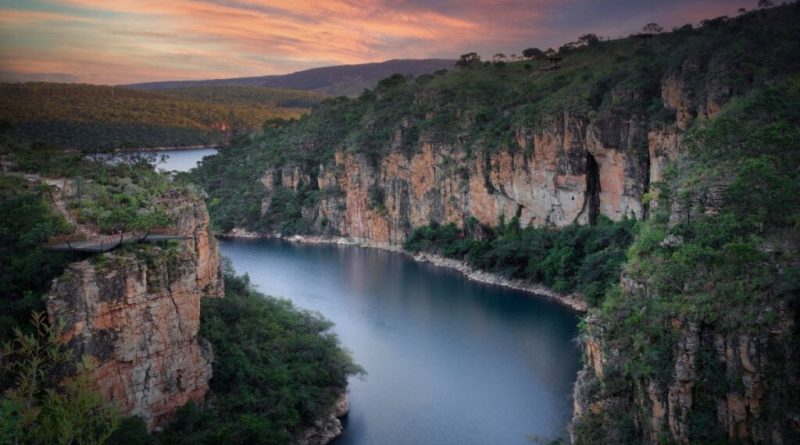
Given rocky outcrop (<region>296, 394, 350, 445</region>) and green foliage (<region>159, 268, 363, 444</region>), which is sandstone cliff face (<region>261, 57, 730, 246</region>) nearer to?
green foliage (<region>159, 268, 363, 444</region>)

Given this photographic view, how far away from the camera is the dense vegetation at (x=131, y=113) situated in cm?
2881

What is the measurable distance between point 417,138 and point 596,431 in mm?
36098

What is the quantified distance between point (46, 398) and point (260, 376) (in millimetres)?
6917

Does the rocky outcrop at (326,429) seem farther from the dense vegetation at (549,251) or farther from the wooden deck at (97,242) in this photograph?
the dense vegetation at (549,251)

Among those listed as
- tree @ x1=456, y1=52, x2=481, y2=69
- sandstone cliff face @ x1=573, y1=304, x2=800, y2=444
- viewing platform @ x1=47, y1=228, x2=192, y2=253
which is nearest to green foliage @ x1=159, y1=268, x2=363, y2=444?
viewing platform @ x1=47, y1=228, x2=192, y2=253

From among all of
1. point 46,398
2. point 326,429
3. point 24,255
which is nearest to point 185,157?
point 326,429

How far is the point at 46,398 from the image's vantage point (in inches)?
550

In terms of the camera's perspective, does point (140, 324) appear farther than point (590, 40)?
No

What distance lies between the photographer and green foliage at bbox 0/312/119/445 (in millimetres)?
11844

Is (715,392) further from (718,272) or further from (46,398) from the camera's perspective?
(46,398)

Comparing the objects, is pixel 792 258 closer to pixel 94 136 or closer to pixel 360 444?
pixel 360 444

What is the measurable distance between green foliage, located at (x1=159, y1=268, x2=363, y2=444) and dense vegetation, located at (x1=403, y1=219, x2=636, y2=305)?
46.5 feet

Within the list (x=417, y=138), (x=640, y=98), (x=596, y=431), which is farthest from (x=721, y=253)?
(x=417, y=138)

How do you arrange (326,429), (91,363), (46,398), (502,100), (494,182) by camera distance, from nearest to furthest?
(46,398) < (91,363) < (326,429) < (494,182) < (502,100)
